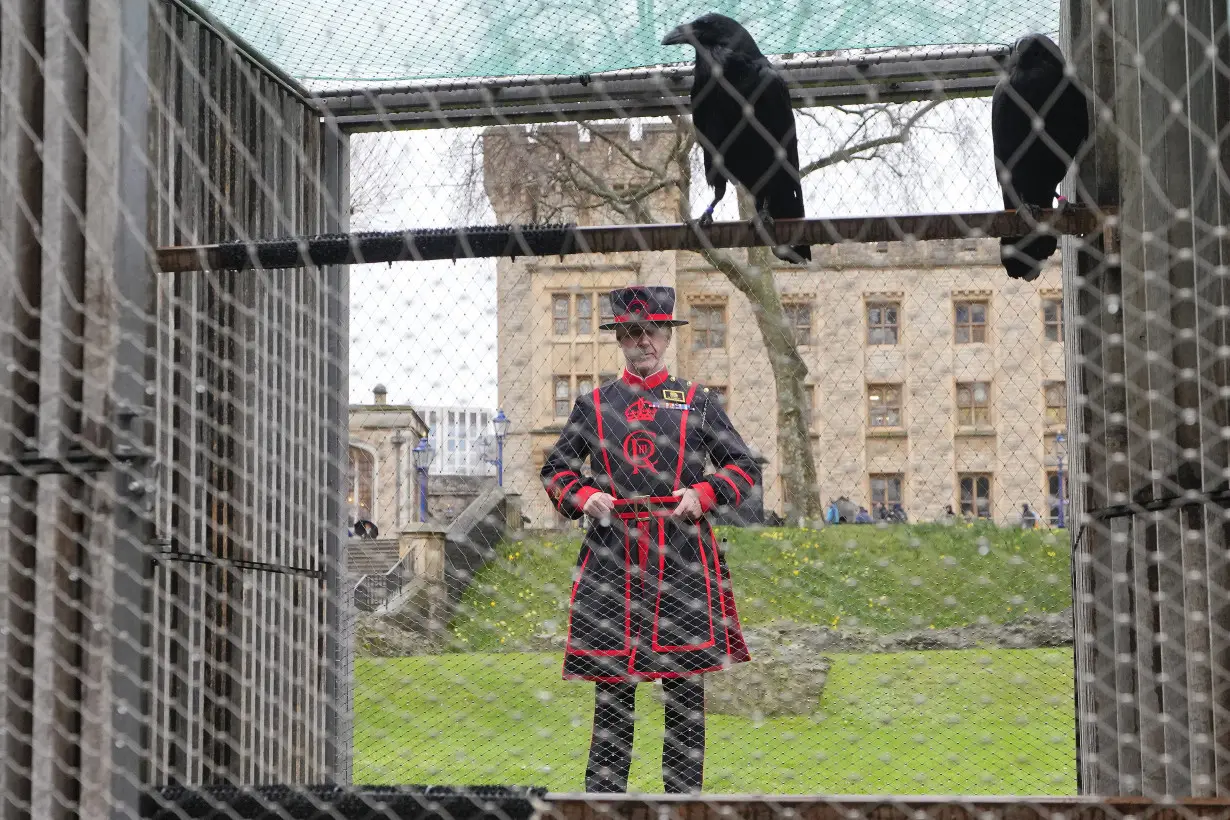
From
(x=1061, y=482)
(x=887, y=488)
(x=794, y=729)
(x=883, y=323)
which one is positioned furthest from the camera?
(x=887, y=488)

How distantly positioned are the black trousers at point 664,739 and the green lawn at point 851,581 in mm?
3527

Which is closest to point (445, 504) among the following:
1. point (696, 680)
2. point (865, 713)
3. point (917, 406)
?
point (917, 406)

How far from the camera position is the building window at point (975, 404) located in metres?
13.7

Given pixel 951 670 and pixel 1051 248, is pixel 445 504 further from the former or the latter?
pixel 1051 248

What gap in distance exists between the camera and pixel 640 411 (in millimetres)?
3088

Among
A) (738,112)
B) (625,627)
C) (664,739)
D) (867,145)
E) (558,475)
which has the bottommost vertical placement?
(664,739)

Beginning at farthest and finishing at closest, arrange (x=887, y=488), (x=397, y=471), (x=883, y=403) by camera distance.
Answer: (x=887, y=488) → (x=883, y=403) → (x=397, y=471)

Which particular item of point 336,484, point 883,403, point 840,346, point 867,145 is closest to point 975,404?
point 883,403

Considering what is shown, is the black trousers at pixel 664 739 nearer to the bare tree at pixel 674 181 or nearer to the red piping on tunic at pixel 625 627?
the red piping on tunic at pixel 625 627

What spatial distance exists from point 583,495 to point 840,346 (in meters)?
11.6

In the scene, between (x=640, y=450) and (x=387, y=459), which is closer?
(x=640, y=450)

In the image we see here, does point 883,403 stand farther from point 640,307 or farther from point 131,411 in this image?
point 131,411

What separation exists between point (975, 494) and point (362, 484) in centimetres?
697

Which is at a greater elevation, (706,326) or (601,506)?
(706,326)
